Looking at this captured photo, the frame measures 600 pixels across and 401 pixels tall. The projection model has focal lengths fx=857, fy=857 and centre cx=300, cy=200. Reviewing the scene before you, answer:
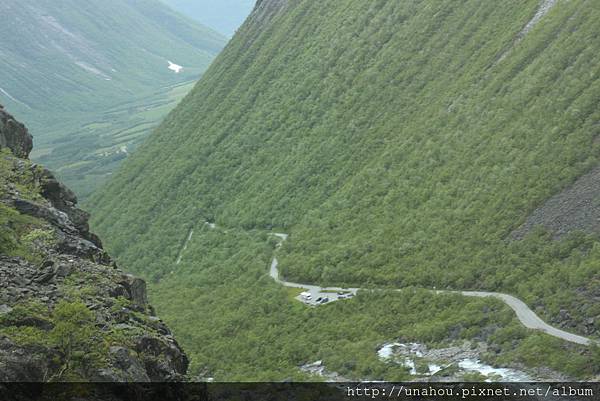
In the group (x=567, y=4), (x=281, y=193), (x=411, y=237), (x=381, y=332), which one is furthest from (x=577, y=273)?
(x=281, y=193)

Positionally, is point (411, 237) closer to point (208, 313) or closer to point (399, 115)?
point (208, 313)

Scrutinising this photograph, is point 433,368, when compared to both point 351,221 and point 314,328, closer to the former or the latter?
point 314,328

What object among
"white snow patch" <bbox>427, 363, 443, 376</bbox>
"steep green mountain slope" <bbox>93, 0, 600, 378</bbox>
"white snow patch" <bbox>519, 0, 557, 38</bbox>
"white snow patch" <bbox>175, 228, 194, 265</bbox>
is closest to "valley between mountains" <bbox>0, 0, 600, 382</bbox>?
"white snow patch" <bbox>427, 363, 443, 376</bbox>

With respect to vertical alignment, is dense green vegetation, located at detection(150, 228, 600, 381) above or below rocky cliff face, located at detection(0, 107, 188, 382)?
below

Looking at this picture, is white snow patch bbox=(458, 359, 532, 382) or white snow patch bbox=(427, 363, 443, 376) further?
white snow patch bbox=(427, 363, 443, 376)

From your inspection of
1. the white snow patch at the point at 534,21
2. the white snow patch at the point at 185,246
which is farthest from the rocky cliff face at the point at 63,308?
the white snow patch at the point at 185,246

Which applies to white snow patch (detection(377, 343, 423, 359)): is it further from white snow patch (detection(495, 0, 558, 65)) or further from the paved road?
white snow patch (detection(495, 0, 558, 65))

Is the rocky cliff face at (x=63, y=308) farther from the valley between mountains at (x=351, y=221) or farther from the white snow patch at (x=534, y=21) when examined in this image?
the white snow patch at (x=534, y=21)
